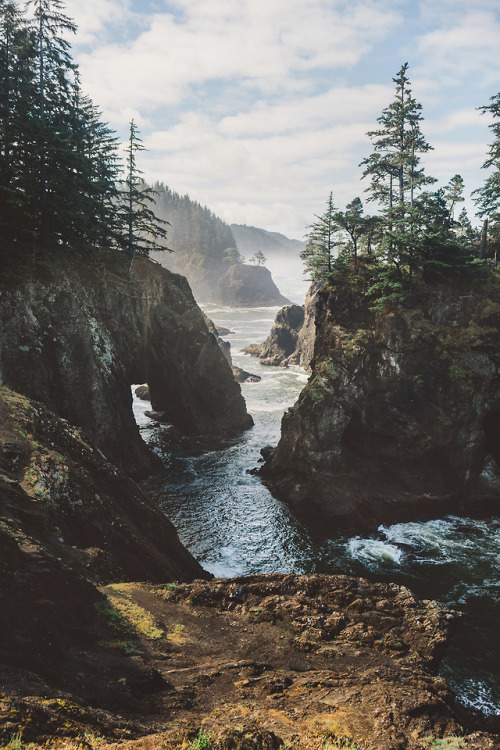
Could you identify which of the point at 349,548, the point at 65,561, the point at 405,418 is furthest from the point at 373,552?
the point at 65,561

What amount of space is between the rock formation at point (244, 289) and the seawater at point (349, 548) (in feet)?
405

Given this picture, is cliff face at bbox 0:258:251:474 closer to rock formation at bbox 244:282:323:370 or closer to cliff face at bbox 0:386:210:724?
cliff face at bbox 0:386:210:724

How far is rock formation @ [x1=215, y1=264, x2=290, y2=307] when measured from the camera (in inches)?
5974

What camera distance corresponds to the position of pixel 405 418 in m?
26.3

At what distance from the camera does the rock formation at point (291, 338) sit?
7225cm

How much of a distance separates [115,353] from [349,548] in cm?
2154

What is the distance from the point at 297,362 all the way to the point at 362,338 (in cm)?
4463

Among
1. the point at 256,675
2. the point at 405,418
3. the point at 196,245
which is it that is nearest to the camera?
the point at 256,675

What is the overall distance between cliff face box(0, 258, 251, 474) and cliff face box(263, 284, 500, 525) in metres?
13.8

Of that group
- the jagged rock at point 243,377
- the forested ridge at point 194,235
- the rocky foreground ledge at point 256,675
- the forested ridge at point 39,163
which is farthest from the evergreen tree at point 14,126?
the forested ridge at point 194,235

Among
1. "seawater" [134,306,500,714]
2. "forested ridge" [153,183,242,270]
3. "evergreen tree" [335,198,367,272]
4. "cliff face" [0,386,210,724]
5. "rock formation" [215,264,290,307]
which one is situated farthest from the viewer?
"forested ridge" [153,183,242,270]

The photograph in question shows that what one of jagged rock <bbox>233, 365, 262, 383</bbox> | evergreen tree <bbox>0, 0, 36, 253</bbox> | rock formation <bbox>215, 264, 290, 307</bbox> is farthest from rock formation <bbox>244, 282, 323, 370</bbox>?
rock formation <bbox>215, 264, 290, 307</bbox>

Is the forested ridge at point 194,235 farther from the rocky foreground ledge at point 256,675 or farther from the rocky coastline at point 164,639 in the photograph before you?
the rocky foreground ledge at point 256,675

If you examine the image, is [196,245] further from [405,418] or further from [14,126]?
[405,418]
